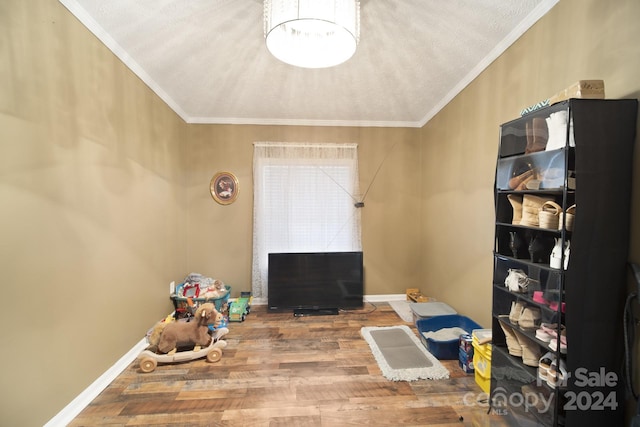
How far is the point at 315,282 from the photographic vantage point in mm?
3270

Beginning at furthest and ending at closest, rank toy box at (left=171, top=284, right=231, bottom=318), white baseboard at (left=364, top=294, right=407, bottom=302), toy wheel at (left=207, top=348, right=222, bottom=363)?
white baseboard at (left=364, top=294, right=407, bottom=302), toy box at (left=171, top=284, right=231, bottom=318), toy wheel at (left=207, top=348, right=222, bottom=363)

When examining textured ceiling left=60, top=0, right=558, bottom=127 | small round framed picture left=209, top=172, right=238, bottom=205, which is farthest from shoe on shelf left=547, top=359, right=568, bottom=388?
small round framed picture left=209, top=172, right=238, bottom=205

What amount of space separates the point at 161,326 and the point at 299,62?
2322mm

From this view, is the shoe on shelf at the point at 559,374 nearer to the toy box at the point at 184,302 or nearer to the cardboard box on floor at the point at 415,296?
the cardboard box on floor at the point at 415,296

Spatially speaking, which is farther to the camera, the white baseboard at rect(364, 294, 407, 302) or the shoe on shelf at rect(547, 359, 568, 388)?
the white baseboard at rect(364, 294, 407, 302)

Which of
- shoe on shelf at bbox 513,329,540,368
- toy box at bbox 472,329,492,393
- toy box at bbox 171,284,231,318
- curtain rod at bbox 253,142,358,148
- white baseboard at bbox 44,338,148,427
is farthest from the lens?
curtain rod at bbox 253,142,358,148

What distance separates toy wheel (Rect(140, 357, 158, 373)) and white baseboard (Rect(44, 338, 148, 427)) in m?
0.16

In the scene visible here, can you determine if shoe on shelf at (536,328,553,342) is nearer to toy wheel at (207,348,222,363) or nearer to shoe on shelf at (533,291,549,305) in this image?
shoe on shelf at (533,291,549,305)

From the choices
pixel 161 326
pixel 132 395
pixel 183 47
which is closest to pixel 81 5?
pixel 183 47

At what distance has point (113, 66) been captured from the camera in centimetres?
197

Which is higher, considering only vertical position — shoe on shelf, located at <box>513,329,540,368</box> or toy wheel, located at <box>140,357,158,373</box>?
shoe on shelf, located at <box>513,329,540,368</box>

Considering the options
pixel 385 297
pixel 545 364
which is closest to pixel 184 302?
pixel 385 297

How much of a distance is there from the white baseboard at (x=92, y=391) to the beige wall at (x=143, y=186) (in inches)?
2.2

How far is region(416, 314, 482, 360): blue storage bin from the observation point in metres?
2.23
